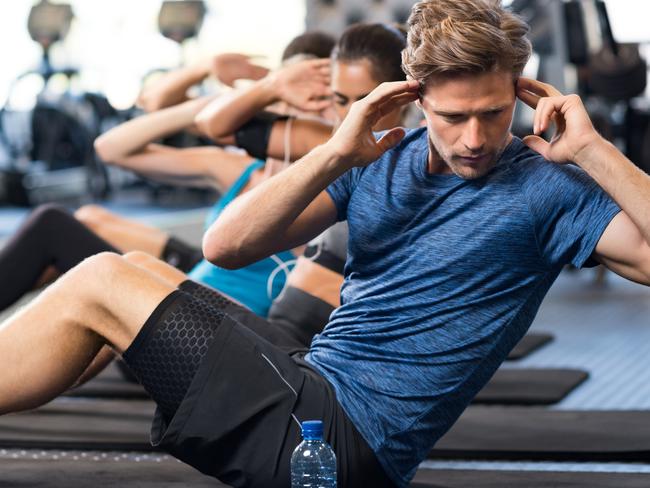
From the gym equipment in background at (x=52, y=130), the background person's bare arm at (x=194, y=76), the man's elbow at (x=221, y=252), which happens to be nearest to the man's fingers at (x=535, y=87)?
the man's elbow at (x=221, y=252)

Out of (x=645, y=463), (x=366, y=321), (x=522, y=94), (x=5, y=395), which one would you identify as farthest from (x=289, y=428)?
(x=645, y=463)

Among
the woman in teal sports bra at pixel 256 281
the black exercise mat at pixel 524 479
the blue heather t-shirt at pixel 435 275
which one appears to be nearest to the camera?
the blue heather t-shirt at pixel 435 275

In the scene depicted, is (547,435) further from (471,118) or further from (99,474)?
(471,118)

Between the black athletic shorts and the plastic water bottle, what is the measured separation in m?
0.02

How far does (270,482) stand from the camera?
6.43 ft

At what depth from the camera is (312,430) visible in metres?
1.86

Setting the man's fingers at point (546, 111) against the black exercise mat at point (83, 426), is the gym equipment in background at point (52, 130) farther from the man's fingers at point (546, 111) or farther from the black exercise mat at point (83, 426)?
the man's fingers at point (546, 111)

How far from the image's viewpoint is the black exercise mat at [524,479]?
2383mm

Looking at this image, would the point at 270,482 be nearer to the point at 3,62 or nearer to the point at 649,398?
the point at 649,398

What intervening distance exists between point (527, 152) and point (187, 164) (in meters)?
1.82

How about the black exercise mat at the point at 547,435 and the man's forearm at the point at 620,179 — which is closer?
the man's forearm at the point at 620,179

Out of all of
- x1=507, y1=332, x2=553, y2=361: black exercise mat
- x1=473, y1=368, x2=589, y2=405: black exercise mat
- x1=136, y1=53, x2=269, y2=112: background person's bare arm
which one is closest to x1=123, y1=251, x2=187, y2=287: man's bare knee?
x1=136, y1=53, x2=269, y2=112: background person's bare arm

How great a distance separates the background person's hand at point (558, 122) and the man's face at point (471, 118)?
0.16ft

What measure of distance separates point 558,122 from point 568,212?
17 cm
